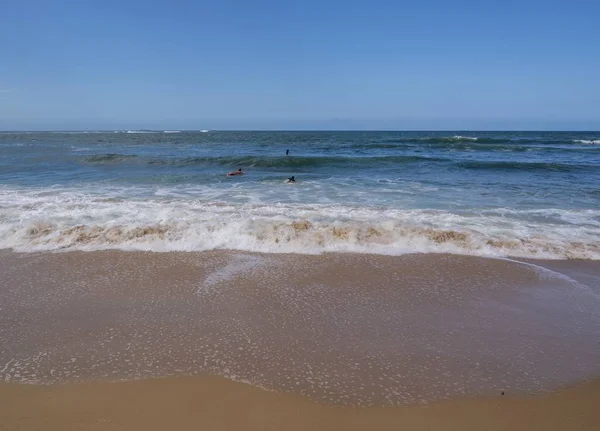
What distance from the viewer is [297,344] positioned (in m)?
4.12

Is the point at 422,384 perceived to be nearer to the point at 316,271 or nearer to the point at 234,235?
the point at 316,271

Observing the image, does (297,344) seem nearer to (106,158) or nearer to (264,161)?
(264,161)

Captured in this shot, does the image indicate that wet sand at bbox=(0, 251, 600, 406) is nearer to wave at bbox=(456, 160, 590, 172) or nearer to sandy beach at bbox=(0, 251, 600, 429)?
sandy beach at bbox=(0, 251, 600, 429)

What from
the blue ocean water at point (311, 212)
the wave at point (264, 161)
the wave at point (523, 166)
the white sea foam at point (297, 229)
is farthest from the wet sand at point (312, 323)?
the wave at point (264, 161)

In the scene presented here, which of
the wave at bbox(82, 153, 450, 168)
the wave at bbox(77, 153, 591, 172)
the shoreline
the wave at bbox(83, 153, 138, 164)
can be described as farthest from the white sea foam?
the wave at bbox(83, 153, 138, 164)

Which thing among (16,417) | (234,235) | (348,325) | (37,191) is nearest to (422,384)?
(348,325)

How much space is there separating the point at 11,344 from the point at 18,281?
1.89m

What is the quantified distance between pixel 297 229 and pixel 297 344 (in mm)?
4028

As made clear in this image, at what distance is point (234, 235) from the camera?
7578 millimetres

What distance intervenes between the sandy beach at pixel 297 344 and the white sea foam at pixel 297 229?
0.83m

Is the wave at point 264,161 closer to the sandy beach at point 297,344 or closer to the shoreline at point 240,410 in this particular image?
the sandy beach at point 297,344

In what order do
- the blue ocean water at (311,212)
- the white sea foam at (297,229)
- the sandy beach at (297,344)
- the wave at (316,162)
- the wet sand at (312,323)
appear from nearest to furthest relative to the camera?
the sandy beach at (297,344) → the wet sand at (312,323) → the white sea foam at (297,229) → the blue ocean water at (311,212) → the wave at (316,162)

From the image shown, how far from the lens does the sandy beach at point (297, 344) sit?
3.19 metres

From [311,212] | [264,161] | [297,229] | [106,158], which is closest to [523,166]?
[264,161]
